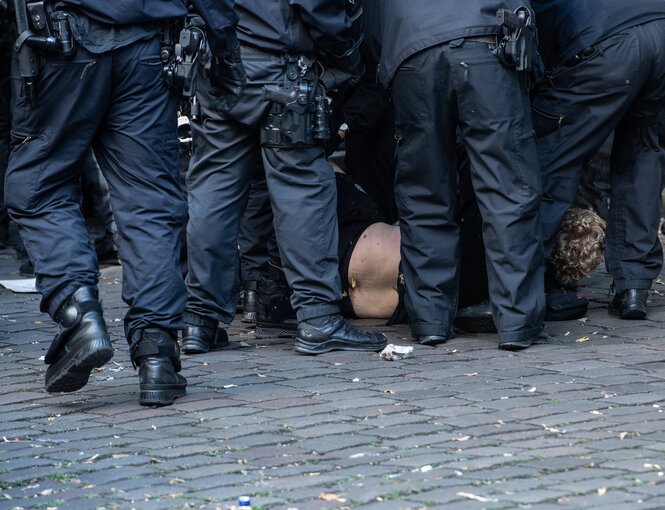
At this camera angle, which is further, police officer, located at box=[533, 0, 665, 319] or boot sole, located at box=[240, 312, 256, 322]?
boot sole, located at box=[240, 312, 256, 322]

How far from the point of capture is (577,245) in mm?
6156

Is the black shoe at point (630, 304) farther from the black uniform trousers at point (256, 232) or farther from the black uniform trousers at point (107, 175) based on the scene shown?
the black uniform trousers at point (107, 175)

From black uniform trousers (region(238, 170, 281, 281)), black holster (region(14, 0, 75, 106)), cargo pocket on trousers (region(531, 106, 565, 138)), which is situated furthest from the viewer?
black uniform trousers (region(238, 170, 281, 281))

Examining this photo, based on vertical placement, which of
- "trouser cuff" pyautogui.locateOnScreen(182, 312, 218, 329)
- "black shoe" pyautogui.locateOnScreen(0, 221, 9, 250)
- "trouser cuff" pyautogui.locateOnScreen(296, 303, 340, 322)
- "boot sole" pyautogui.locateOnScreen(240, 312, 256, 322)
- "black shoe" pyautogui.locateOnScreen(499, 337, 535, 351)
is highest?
"trouser cuff" pyautogui.locateOnScreen(296, 303, 340, 322)

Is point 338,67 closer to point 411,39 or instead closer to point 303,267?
point 411,39

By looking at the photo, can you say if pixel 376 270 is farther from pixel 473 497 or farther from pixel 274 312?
pixel 473 497

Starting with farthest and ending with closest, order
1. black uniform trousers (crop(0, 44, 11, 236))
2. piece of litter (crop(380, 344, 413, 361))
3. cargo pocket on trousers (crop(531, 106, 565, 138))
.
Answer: black uniform trousers (crop(0, 44, 11, 236))
cargo pocket on trousers (crop(531, 106, 565, 138))
piece of litter (crop(380, 344, 413, 361))

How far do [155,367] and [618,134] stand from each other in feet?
10.2

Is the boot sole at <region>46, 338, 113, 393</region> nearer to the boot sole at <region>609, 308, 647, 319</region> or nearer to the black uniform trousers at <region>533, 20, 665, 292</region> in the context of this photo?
the black uniform trousers at <region>533, 20, 665, 292</region>

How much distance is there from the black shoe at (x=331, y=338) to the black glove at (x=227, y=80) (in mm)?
1026

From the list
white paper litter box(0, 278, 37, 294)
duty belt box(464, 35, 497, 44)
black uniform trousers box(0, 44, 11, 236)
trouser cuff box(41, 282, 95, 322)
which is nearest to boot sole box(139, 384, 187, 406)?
trouser cuff box(41, 282, 95, 322)

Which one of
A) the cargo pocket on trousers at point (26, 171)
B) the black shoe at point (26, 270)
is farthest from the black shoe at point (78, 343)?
the black shoe at point (26, 270)

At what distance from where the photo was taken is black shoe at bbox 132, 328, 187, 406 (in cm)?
441

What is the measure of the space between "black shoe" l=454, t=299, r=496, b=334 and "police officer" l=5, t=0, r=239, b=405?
6.04 ft
